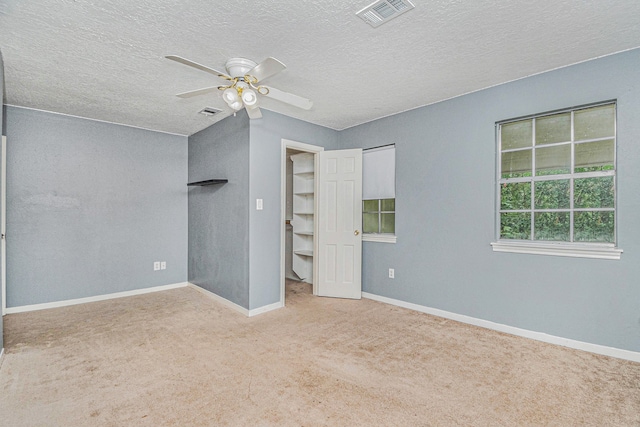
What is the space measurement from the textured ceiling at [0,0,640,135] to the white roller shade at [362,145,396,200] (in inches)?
36.1

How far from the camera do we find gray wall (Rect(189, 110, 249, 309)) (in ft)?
12.1

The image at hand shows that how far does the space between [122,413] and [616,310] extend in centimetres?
373

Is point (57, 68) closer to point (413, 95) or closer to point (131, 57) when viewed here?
point (131, 57)

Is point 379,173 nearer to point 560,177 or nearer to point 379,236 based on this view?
point 379,236

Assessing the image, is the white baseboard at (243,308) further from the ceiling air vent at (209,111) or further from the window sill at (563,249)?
the window sill at (563,249)

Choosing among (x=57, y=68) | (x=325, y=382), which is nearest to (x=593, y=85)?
(x=325, y=382)

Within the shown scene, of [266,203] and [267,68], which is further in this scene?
[266,203]

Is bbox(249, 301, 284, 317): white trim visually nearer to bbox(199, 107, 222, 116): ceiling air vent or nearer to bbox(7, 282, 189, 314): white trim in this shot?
bbox(7, 282, 189, 314): white trim

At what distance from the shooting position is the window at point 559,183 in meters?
2.60

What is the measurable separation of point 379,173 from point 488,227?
157 centimetres

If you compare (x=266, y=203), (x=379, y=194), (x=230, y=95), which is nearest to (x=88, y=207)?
(x=266, y=203)

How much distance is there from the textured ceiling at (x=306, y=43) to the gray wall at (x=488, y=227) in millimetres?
238

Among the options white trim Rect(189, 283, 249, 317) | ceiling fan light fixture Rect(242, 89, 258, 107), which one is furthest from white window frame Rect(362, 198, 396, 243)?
ceiling fan light fixture Rect(242, 89, 258, 107)

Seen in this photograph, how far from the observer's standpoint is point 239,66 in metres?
2.47
